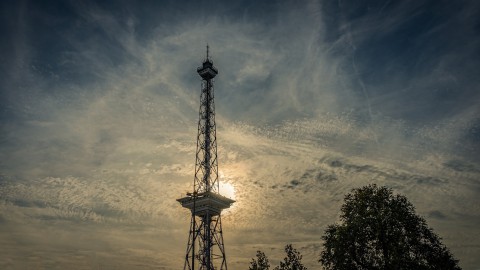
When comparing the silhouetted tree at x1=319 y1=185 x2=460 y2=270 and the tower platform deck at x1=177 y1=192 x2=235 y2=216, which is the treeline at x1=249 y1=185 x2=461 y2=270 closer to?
the silhouetted tree at x1=319 y1=185 x2=460 y2=270

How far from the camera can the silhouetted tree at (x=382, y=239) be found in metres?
31.8

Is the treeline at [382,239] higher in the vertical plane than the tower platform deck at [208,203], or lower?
lower

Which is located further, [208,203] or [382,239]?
[208,203]

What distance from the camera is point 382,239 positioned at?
3331 centimetres

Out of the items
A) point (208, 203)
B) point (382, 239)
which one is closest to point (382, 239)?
point (382, 239)

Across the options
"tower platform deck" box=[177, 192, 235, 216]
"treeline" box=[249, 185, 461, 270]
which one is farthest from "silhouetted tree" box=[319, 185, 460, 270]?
"tower platform deck" box=[177, 192, 235, 216]

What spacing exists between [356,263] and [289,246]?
703cm

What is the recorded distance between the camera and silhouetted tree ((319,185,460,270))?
31.8m

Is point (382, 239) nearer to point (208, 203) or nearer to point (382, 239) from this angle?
point (382, 239)

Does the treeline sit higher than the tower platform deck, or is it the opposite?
the tower platform deck

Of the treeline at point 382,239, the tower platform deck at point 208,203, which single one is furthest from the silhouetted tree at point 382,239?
the tower platform deck at point 208,203

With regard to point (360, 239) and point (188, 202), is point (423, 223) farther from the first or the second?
point (188, 202)

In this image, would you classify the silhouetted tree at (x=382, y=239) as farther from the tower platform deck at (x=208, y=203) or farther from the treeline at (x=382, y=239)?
the tower platform deck at (x=208, y=203)

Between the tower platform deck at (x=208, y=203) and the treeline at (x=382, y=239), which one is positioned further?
the tower platform deck at (x=208, y=203)
